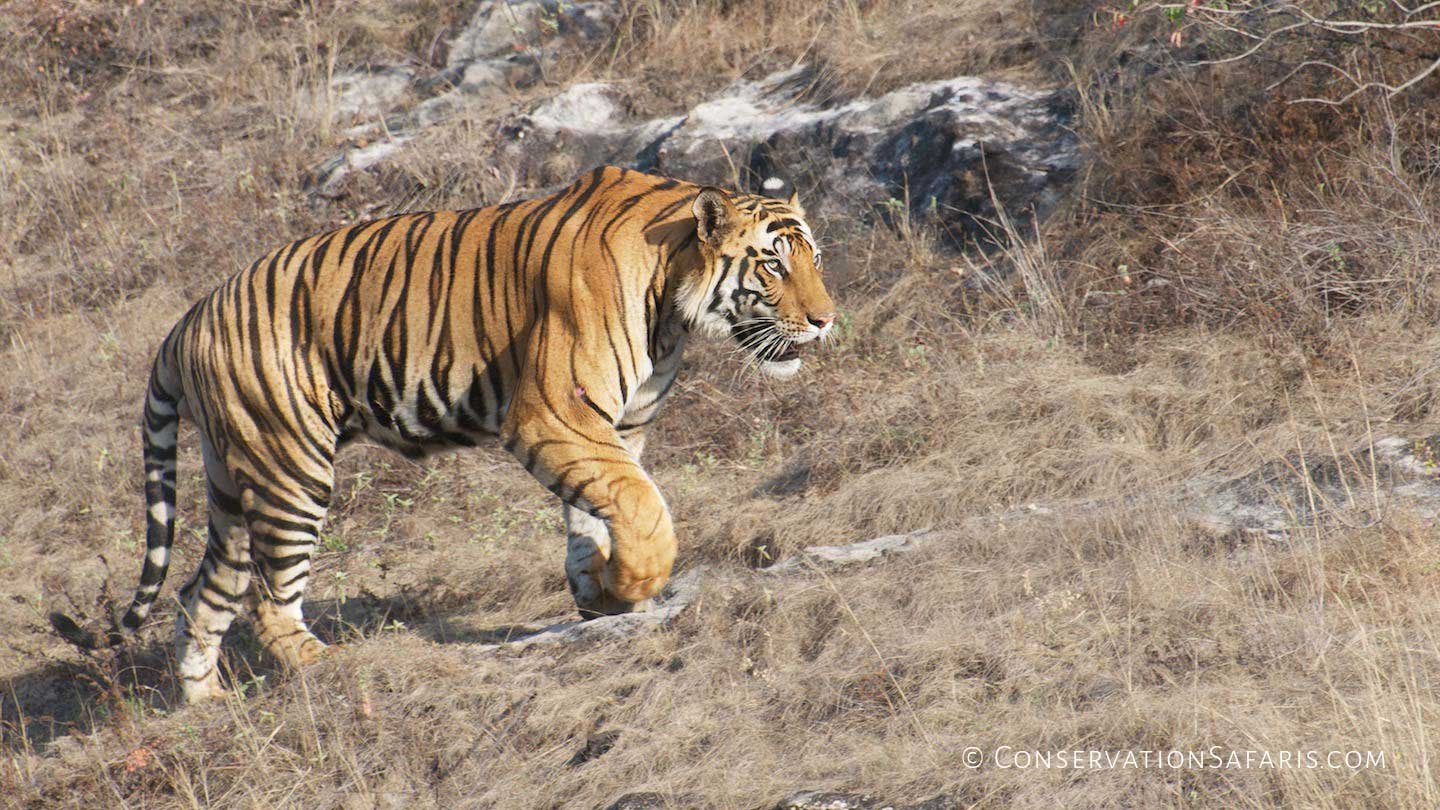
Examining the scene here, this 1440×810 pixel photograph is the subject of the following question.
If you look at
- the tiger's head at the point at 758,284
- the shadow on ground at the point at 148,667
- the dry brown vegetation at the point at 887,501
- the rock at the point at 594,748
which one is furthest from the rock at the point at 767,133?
the rock at the point at 594,748

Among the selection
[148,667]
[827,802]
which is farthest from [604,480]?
[148,667]

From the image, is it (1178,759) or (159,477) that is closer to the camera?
(1178,759)

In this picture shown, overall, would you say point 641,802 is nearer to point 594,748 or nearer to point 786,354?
point 594,748

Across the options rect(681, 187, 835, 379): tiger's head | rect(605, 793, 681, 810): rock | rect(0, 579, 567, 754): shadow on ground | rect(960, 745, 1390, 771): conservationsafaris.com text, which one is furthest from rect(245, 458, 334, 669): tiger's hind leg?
rect(960, 745, 1390, 771): conservationsafaris.com text

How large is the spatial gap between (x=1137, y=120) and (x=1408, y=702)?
5068mm

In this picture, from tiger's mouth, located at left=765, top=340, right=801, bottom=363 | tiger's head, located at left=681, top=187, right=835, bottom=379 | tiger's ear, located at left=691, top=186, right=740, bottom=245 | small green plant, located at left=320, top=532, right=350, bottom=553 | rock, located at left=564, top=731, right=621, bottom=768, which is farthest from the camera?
small green plant, located at left=320, top=532, right=350, bottom=553

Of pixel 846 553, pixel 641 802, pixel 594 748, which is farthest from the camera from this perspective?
pixel 846 553

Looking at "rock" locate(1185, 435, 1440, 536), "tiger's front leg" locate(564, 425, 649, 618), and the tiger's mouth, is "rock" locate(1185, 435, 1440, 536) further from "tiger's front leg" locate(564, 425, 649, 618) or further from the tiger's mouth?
"tiger's front leg" locate(564, 425, 649, 618)

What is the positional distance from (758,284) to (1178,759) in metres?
2.45

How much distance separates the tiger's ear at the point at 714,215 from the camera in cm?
513

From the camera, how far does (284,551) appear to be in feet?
18.1

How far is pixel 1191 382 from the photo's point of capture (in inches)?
257

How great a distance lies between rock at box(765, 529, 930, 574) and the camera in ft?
18.0

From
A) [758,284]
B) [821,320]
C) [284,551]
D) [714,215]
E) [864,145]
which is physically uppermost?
[714,215]
